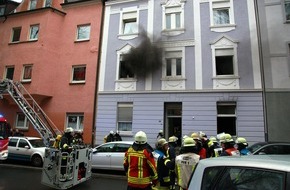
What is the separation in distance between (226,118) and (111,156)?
7068 millimetres

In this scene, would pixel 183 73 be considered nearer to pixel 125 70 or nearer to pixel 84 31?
pixel 125 70

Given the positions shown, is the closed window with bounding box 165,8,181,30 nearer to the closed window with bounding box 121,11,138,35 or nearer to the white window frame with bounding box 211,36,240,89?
the closed window with bounding box 121,11,138,35

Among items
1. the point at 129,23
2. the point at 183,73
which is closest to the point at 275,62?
the point at 183,73

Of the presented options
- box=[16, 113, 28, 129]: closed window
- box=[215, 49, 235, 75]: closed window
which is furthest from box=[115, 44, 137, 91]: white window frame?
box=[16, 113, 28, 129]: closed window

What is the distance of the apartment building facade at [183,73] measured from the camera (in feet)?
47.1

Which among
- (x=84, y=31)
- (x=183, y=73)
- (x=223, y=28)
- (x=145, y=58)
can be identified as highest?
(x=84, y=31)

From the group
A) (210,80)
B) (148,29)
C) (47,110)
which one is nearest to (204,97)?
(210,80)

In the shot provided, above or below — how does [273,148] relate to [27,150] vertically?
above

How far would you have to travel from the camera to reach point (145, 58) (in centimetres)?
1595

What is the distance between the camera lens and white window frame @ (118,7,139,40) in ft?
56.6

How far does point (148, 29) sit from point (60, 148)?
10943 mm

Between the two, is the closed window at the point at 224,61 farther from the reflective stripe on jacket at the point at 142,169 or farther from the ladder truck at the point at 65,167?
the reflective stripe on jacket at the point at 142,169

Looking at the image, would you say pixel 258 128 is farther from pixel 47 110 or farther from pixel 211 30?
pixel 47 110

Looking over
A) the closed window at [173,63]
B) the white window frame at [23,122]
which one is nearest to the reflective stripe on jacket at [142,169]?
the closed window at [173,63]
